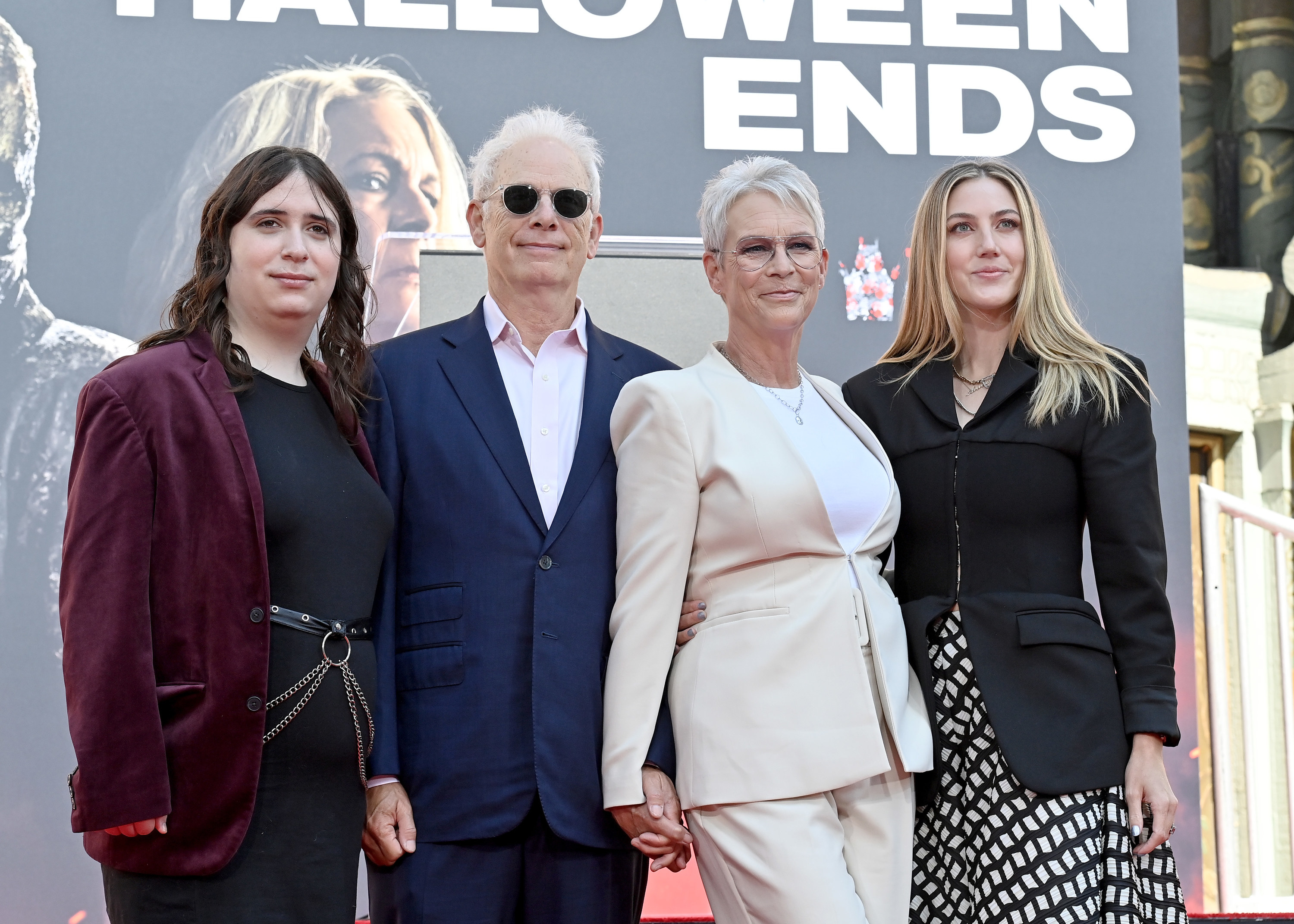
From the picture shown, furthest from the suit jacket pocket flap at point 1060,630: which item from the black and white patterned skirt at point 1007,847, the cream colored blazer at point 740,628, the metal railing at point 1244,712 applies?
the metal railing at point 1244,712

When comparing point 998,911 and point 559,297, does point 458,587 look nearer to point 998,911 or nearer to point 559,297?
point 559,297

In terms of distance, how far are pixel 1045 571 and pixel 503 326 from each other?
1.04 meters

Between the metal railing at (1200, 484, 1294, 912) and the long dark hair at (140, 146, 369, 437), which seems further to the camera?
the metal railing at (1200, 484, 1294, 912)

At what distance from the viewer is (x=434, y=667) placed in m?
2.12

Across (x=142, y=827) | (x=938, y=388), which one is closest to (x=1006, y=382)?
(x=938, y=388)

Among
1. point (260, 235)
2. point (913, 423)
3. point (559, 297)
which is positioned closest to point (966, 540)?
point (913, 423)

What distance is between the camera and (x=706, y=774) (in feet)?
6.72

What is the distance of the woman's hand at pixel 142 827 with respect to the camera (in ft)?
5.71

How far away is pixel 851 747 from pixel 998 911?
36 centimetres

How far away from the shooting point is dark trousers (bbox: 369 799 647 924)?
2061 millimetres

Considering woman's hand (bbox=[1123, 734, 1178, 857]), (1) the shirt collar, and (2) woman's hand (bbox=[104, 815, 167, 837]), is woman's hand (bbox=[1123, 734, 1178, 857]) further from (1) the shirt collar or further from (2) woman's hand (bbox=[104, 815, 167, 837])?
(2) woman's hand (bbox=[104, 815, 167, 837])

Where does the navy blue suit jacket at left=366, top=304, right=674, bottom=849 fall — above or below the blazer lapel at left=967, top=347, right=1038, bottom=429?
below

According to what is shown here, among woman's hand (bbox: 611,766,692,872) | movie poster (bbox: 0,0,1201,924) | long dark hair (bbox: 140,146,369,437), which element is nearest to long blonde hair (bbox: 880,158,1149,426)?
woman's hand (bbox: 611,766,692,872)

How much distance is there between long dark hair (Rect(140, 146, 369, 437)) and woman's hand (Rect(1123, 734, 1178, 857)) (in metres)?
1.38
